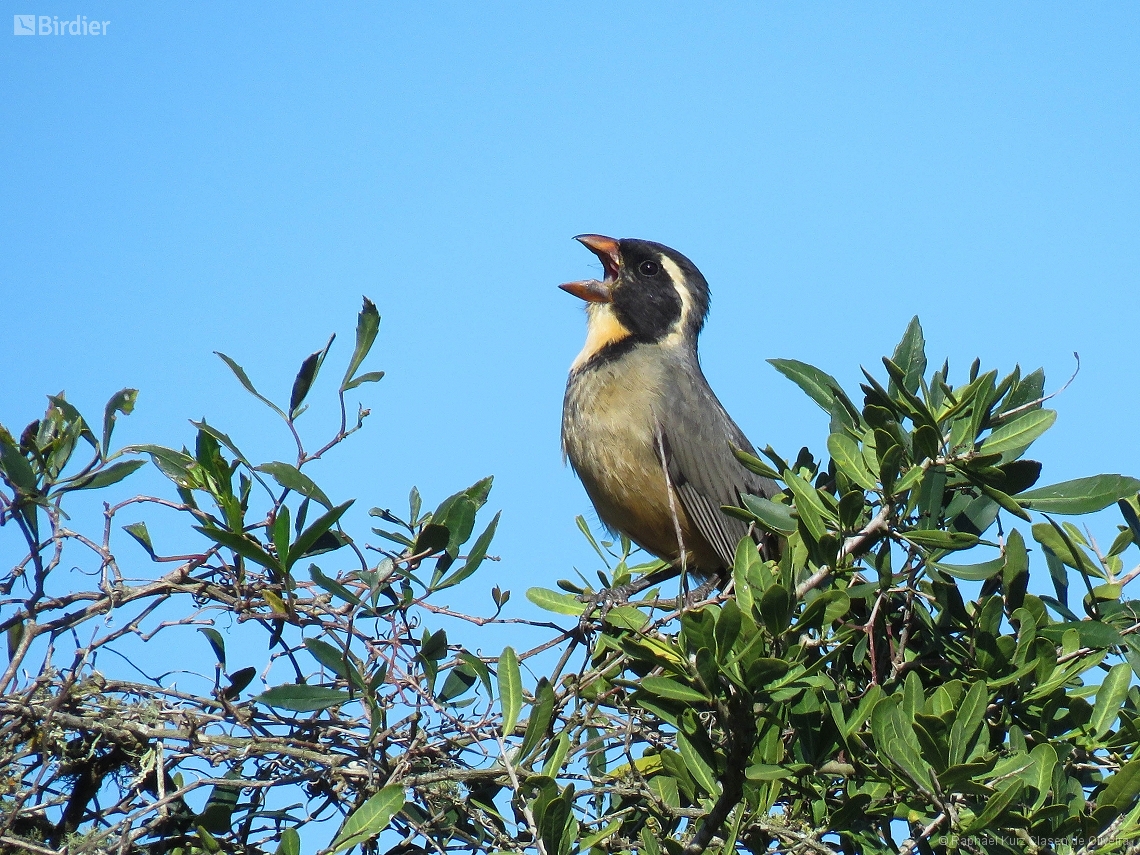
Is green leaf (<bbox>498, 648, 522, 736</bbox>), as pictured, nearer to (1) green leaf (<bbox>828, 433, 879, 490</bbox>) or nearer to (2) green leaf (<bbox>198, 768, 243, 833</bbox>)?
(2) green leaf (<bbox>198, 768, 243, 833</bbox>)

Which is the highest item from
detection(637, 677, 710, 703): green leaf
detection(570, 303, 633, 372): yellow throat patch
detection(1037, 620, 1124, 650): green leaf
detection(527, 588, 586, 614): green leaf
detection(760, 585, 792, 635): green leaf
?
detection(570, 303, 633, 372): yellow throat patch

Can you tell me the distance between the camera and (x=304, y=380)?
311 cm

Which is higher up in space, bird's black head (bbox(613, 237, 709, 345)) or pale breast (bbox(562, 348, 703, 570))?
bird's black head (bbox(613, 237, 709, 345))

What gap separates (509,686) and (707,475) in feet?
9.29

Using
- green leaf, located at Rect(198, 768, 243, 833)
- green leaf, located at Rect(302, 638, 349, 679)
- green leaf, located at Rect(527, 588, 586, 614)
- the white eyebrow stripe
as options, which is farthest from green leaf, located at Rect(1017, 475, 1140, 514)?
the white eyebrow stripe

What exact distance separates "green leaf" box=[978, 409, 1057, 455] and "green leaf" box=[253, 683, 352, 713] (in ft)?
5.69

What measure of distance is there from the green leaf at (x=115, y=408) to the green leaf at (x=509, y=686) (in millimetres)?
1231

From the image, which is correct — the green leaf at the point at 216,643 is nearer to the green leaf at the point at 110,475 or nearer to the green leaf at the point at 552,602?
the green leaf at the point at 110,475

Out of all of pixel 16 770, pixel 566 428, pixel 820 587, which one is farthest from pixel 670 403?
pixel 16 770

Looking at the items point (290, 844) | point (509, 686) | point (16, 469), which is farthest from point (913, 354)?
point (16, 469)

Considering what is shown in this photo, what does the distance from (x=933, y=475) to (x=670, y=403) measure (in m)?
2.87

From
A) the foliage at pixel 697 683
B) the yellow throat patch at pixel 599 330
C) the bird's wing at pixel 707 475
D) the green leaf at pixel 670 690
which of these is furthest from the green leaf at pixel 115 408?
the yellow throat patch at pixel 599 330

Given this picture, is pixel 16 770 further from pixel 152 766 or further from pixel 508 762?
pixel 508 762

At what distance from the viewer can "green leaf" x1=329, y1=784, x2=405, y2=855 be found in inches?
104
